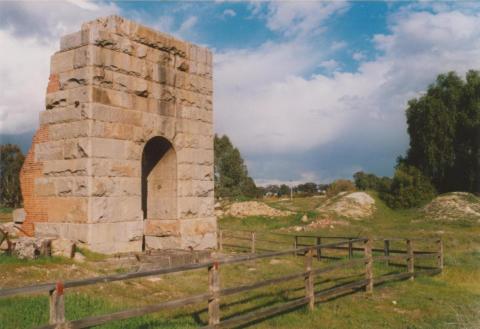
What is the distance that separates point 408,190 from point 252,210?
45.9ft

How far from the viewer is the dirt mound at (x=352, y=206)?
32.6 m

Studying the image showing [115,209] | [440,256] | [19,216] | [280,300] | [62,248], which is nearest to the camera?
[280,300]

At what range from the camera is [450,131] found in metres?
39.1

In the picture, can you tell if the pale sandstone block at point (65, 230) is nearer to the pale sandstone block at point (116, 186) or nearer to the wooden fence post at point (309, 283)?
the pale sandstone block at point (116, 186)

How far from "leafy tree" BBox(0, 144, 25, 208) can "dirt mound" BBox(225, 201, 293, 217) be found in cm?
2674

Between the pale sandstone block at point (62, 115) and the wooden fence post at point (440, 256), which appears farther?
the wooden fence post at point (440, 256)

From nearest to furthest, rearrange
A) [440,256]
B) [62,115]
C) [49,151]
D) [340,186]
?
[62,115] → [49,151] → [440,256] → [340,186]

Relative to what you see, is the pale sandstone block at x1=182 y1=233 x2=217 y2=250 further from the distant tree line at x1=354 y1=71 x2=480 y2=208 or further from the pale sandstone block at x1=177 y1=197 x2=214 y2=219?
the distant tree line at x1=354 y1=71 x2=480 y2=208

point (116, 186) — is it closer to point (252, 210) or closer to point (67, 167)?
point (67, 167)

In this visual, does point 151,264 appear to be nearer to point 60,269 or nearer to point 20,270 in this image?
point 60,269

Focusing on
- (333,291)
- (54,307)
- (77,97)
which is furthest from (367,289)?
(77,97)

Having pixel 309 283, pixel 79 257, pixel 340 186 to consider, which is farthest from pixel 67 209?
pixel 340 186

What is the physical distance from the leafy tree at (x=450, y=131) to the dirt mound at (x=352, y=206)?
7374 millimetres

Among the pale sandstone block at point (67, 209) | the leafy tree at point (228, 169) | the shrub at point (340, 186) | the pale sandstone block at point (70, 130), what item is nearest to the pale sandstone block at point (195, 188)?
the pale sandstone block at point (67, 209)
